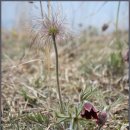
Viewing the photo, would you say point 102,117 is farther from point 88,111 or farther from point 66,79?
point 66,79

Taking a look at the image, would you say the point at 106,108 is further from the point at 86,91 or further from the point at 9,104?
the point at 9,104

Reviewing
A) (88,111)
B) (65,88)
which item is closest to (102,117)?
(88,111)

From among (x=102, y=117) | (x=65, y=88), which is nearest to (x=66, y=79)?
(x=65, y=88)

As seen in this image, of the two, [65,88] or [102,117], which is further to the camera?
[65,88]

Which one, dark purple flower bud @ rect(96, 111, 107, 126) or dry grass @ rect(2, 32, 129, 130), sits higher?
dry grass @ rect(2, 32, 129, 130)

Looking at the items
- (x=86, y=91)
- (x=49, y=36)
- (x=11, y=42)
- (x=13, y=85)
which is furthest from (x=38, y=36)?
(x=11, y=42)

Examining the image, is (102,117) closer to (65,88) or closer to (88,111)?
(88,111)

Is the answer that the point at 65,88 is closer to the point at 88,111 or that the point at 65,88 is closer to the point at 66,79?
the point at 66,79

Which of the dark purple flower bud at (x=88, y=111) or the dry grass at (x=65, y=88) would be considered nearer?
the dark purple flower bud at (x=88, y=111)

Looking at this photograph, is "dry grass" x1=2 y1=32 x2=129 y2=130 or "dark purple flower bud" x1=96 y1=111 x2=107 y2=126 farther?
"dry grass" x1=2 y1=32 x2=129 y2=130

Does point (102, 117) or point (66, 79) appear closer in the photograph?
point (102, 117)

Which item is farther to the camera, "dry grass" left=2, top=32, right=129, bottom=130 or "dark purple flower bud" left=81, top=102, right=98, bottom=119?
"dry grass" left=2, top=32, right=129, bottom=130
